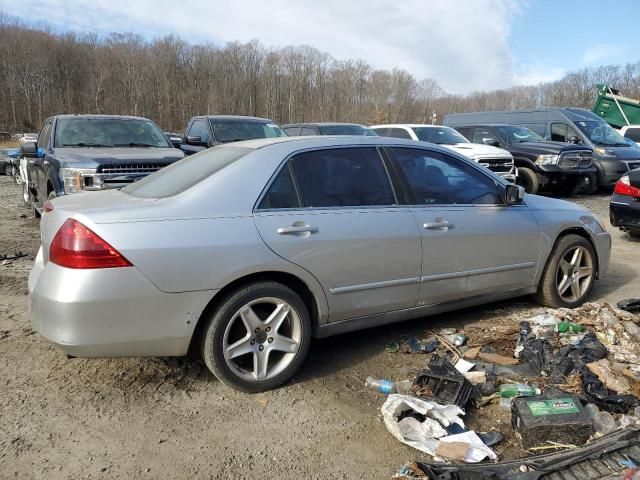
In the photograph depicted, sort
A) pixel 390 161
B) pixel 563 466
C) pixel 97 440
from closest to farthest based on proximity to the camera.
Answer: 1. pixel 563 466
2. pixel 97 440
3. pixel 390 161

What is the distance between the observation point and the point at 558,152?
12508 millimetres

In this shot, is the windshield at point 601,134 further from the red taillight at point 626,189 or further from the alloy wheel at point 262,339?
the alloy wheel at point 262,339

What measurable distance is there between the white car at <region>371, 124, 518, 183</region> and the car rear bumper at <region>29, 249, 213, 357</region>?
9.34 m

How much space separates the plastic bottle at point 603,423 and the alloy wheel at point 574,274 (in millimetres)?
1999

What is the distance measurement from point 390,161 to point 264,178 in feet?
3.55

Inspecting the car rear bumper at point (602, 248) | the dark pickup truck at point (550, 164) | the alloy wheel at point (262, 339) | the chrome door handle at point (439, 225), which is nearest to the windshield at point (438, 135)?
the dark pickup truck at point (550, 164)

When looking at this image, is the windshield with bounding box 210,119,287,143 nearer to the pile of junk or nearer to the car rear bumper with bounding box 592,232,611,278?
the car rear bumper with bounding box 592,232,611,278

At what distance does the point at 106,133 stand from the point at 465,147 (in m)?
7.97

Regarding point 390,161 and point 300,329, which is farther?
point 390,161

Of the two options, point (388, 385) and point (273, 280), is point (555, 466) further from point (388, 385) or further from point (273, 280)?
point (273, 280)

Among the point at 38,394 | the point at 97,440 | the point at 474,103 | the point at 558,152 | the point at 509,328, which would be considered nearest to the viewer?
the point at 97,440

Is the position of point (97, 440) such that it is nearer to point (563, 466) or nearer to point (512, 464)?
point (512, 464)

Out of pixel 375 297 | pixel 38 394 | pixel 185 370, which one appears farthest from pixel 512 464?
pixel 38 394

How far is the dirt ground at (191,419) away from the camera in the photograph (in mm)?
2627
